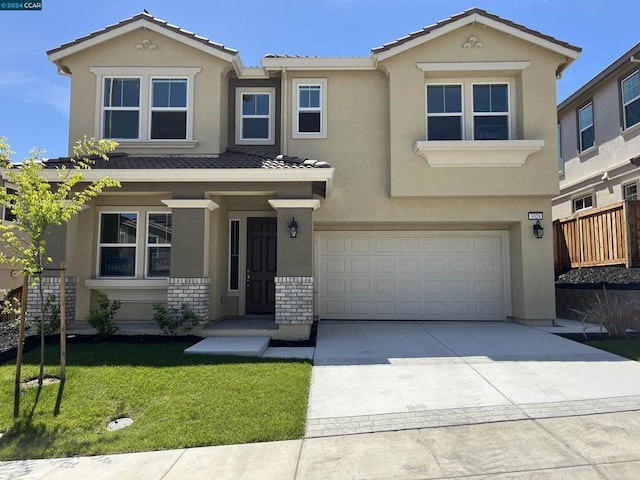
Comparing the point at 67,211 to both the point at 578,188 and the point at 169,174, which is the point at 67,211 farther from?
the point at 578,188

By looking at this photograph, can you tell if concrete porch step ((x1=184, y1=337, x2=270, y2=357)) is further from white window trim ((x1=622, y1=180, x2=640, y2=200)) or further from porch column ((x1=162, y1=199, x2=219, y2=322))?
white window trim ((x1=622, y1=180, x2=640, y2=200))

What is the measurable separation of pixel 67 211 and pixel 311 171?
15.4ft

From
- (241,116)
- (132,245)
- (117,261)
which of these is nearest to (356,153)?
(241,116)

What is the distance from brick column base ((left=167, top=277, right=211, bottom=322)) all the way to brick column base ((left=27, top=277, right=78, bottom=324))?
230cm

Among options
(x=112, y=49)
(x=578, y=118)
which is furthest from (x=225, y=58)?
(x=578, y=118)

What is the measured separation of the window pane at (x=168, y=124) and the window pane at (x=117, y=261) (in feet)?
9.56

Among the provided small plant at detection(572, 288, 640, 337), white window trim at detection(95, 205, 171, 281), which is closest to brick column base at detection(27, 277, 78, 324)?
white window trim at detection(95, 205, 171, 281)

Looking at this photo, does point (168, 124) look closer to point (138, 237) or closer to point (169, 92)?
point (169, 92)

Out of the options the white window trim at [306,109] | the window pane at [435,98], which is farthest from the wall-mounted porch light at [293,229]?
the window pane at [435,98]

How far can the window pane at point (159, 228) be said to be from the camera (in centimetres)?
1105

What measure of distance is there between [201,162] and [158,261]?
8.36 feet

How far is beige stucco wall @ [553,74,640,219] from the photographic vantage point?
13.9 m

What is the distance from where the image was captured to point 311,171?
9.59m

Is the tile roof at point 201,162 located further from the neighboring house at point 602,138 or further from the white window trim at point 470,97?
the neighboring house at point 602,138
